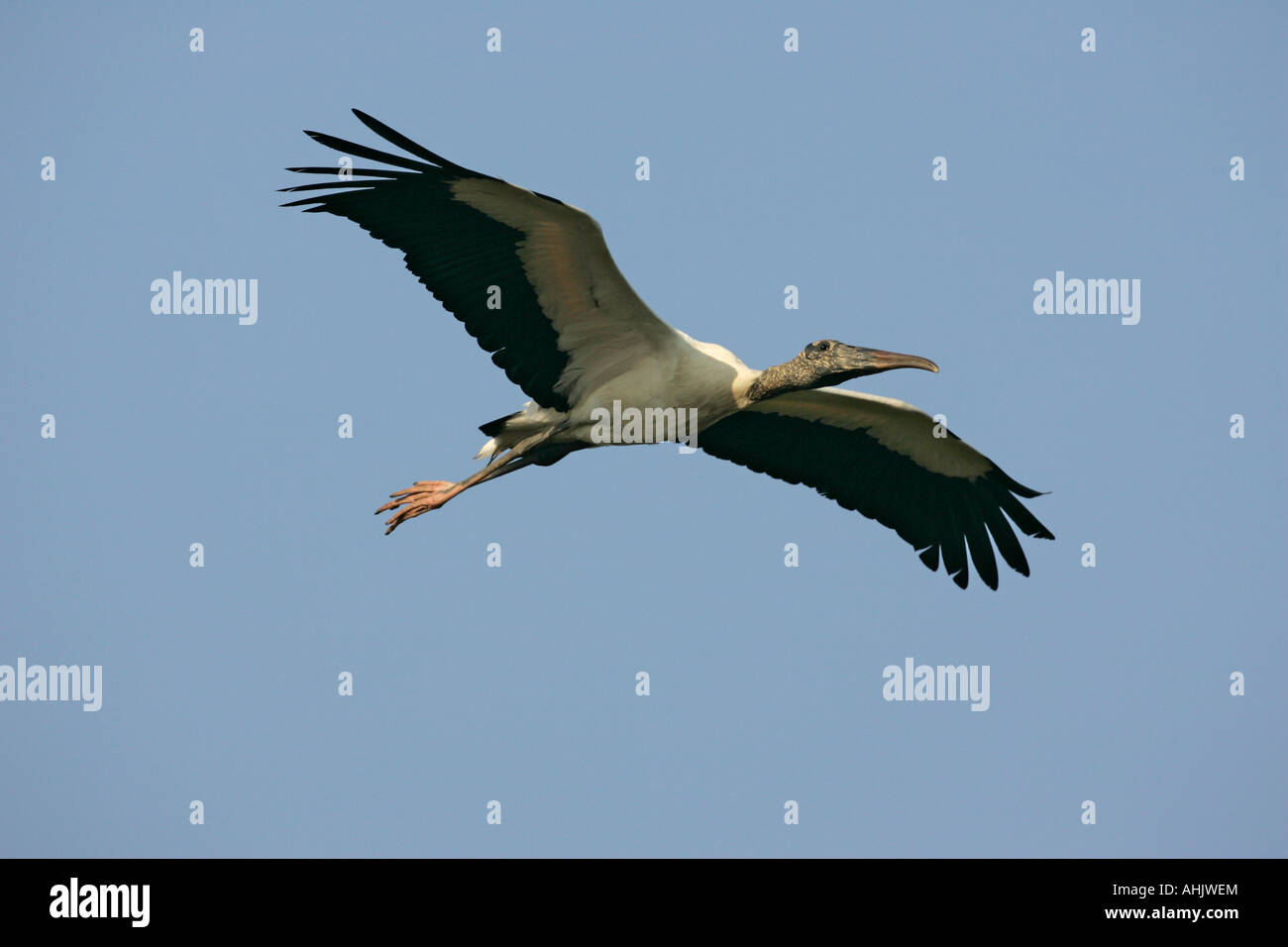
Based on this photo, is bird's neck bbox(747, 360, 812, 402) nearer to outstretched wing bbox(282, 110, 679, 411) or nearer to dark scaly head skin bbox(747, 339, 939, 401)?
→ dark scaly head skin bbox(747, 339, 939, 401)

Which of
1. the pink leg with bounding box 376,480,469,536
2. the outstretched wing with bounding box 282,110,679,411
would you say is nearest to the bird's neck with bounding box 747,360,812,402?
the outstretched wing with bounding box 282,110,679,411

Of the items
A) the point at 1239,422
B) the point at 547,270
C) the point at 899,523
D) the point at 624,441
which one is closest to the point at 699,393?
the point at 624,441

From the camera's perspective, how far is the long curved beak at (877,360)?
13.2 metres

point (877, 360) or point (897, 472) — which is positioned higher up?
point (877, 360)

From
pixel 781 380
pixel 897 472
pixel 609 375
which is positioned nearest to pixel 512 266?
pixel 609 375

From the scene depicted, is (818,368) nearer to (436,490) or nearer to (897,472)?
(897,472)

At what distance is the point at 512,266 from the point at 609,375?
49.0 inches

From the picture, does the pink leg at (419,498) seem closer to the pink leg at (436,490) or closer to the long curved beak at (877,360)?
the pink leg at (436,490)

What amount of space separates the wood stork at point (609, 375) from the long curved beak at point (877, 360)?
0.05 ft

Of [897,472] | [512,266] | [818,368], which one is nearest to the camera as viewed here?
[512,266]

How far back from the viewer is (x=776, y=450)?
15352mm

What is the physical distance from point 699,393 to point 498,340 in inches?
65.3

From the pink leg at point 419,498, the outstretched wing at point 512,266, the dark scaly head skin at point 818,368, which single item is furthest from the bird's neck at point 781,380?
the pink leg at point 419,498

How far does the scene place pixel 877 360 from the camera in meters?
13.5
